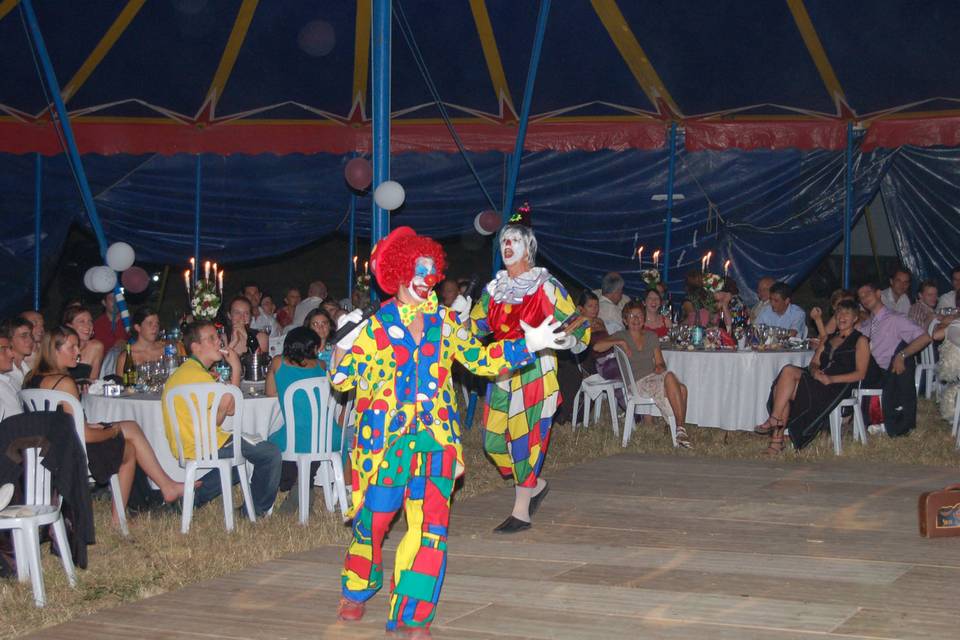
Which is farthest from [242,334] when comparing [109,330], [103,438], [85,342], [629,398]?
[629,398]

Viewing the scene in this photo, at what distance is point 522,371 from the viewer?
5395 mm

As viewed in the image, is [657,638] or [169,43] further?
[169,43]

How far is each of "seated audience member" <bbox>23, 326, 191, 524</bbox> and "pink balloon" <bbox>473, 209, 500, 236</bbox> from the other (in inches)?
219

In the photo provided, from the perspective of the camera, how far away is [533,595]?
4473 mm

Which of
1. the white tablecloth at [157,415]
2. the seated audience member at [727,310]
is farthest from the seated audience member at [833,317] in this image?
the white tablecloth at [157,415]

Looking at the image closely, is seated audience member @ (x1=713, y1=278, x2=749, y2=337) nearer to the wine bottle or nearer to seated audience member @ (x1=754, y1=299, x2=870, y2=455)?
seated audience member @ (x1=754, y1=299, x2=870, y2=455)

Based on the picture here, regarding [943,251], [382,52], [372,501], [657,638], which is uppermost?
[382,52]

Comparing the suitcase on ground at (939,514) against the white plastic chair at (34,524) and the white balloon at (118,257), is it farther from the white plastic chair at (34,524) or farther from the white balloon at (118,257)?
the white balloon at (118,257)

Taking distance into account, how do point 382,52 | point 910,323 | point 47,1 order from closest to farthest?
point 382,52, point 910,323, point 47,1

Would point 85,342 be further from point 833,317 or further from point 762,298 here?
point 762,298

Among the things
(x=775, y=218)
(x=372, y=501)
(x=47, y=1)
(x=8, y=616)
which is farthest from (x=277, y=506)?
(x=775, y=218)

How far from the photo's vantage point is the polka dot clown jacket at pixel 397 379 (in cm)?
383

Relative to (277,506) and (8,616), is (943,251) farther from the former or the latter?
(8,616)

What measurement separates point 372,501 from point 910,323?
18.3 ft
